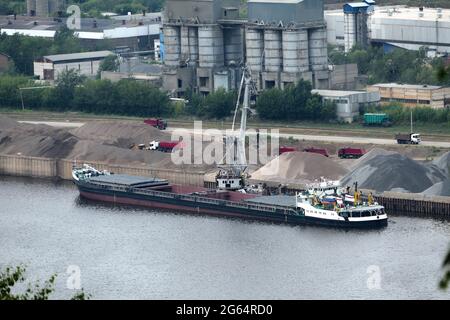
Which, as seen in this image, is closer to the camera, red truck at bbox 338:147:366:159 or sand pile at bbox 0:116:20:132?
red truck at bbox 338:147:366:159


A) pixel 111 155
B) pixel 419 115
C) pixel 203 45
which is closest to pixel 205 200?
pixel 111 155

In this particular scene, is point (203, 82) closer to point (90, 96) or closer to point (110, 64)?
point (90, 96)

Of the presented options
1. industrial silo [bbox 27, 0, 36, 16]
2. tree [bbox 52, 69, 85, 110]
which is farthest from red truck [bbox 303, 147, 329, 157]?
industrial silo [bbox 27, 0, 36, 16]

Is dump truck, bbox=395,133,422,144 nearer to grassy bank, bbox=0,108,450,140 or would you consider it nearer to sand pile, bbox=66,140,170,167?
grassy bank, bbox=0,108,450,140

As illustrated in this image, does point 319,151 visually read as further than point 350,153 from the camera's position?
Yes

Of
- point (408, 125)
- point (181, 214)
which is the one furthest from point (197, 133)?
point (181, 214)

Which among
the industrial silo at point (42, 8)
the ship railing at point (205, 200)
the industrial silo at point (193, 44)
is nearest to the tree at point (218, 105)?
the industrial silo at point (193, 44)

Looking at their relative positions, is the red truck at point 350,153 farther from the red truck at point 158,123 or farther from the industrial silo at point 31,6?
the industrial silo at point 31,6
